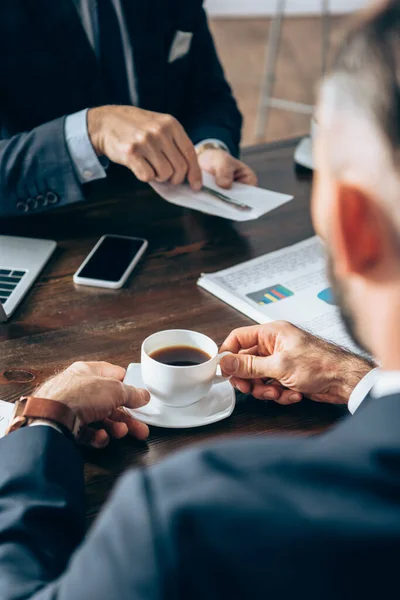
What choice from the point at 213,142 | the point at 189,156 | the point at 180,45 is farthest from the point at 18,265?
the point at 180,45

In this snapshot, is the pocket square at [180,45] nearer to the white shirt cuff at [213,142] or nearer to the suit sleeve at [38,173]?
the white shirt cuff at [213,142]

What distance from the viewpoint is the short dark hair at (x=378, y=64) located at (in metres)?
0.53

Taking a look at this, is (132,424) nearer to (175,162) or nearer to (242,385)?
(242,385)

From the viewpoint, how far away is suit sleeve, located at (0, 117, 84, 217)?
1.48m

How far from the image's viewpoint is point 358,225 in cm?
55

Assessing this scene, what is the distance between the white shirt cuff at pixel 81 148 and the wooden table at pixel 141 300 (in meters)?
0.10

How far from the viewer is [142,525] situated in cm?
49

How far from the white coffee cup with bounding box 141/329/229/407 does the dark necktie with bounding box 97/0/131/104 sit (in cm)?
96

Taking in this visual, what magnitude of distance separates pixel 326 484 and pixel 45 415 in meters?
0.48

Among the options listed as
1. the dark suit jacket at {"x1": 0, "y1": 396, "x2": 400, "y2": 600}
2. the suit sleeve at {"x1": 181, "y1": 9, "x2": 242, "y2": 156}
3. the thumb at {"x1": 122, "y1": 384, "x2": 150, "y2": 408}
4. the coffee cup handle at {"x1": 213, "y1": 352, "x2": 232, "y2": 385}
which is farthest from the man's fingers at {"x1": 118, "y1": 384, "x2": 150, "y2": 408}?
the suit sleeve at {"x1": 181, "y1": 9, "x2": 242, "y2": 156}

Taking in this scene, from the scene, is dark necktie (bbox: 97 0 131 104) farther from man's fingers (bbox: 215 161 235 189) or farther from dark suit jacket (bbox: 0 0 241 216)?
man's fingers (bbox: 215 161 235 189)

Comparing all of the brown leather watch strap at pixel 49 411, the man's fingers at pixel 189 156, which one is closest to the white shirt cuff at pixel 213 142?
the man's fingers at pixel 189 156

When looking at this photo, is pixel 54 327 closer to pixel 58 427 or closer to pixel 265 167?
pixel 58 427

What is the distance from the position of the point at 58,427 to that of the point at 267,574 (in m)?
0.46
